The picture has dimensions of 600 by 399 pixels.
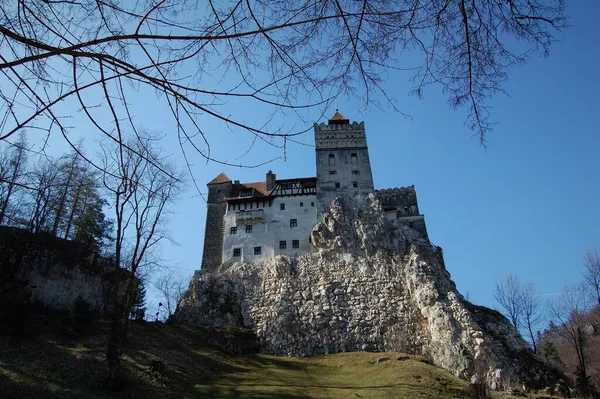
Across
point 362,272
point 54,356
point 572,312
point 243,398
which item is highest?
point 362,272

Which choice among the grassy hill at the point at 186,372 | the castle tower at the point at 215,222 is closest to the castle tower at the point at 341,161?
the castle tower at the point at 215,222

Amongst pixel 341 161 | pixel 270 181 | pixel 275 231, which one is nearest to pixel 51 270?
pixel 275 231

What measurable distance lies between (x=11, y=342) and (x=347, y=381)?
1478 centimetres

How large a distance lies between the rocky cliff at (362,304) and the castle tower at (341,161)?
1.79 metres

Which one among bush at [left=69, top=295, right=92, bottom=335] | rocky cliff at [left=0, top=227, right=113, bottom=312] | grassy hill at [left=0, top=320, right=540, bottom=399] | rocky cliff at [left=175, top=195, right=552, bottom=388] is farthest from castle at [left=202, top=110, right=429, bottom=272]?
bush at [left=69, top=295, right=92, bottom=335]

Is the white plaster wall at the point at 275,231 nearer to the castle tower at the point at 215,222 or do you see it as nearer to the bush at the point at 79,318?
the castle tower at the point at 215,222

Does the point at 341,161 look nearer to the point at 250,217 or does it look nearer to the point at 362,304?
the point at 250,217

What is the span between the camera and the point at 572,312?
29688 mm

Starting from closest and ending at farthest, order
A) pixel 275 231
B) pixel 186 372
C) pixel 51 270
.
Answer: pixel 186 372, pixel 51 270, pixel 275 231

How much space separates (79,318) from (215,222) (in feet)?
54.0

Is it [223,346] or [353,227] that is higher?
[353,227]

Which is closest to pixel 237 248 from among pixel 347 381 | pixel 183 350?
pixel 183 350

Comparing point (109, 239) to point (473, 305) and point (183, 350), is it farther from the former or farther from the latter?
point (473, 305)

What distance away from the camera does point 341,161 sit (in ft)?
123
